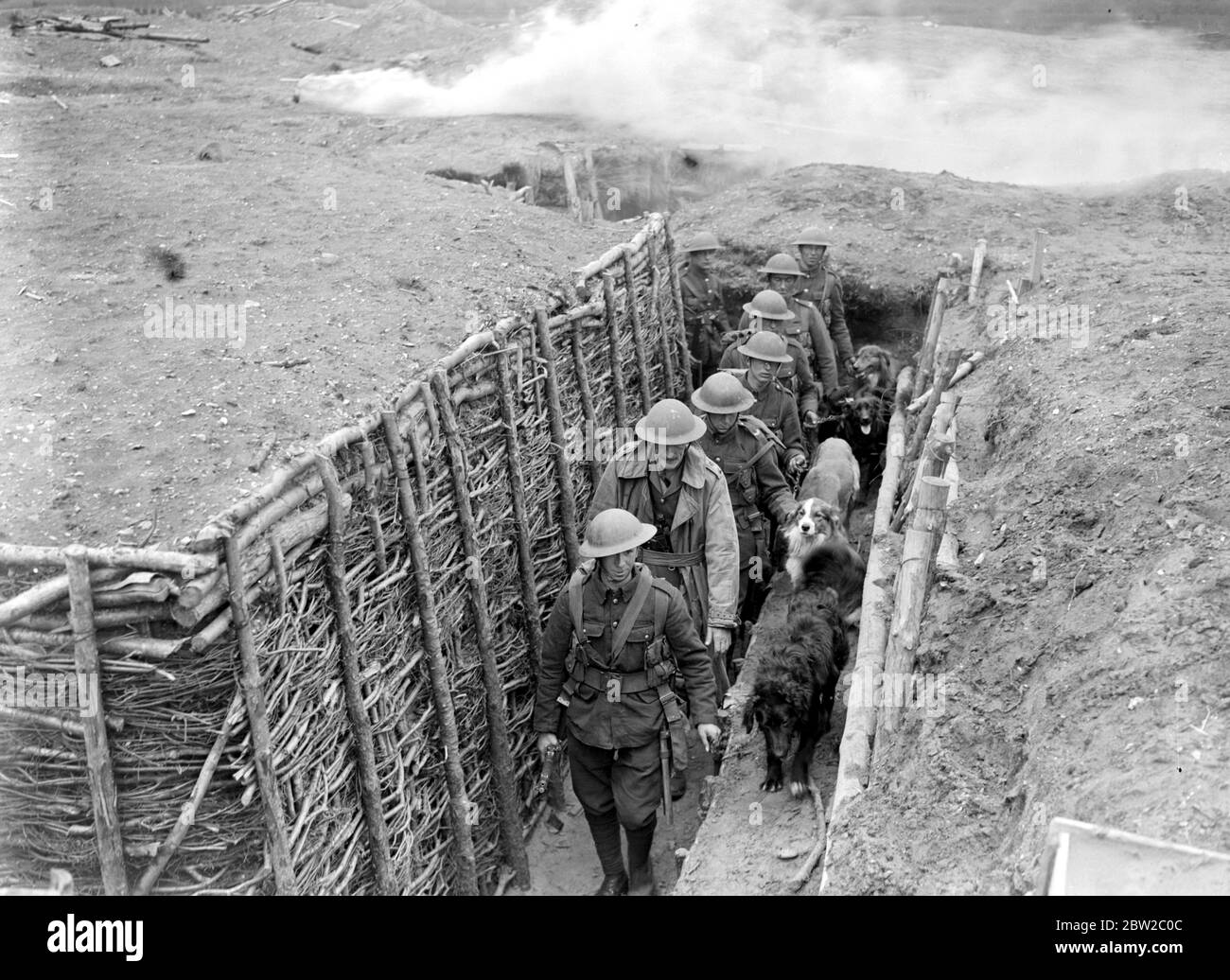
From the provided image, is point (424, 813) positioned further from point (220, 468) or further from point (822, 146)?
→ point (822, 146)

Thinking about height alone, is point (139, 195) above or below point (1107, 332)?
above

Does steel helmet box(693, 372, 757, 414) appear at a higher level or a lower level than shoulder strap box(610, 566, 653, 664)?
higher

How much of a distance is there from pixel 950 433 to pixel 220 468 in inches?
194

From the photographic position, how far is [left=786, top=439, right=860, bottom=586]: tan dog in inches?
323

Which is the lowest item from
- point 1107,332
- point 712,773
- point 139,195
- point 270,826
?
point 712,773

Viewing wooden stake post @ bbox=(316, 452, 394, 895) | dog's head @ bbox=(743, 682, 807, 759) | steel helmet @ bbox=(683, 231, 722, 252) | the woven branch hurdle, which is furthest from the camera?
steel helmet @ bbox=(683, 231, 722, 252)

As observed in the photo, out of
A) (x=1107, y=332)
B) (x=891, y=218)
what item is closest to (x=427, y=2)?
(x=891, y=218)

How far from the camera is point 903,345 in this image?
43.7 ft

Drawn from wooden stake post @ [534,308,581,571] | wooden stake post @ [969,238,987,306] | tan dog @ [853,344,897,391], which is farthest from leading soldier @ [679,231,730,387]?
wooden stake post @ [534,308,581,571]

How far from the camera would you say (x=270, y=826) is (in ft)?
17.0

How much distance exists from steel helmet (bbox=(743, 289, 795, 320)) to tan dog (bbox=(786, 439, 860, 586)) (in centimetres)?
126

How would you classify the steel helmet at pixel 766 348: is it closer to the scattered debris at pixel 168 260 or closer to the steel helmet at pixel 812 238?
the steel helmet at pixel 812 238

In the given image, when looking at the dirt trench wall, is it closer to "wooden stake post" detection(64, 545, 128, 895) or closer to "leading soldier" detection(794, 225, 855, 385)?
"wooden stake post" detection(64, 545, 128, 895)

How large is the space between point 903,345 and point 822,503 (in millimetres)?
5416
